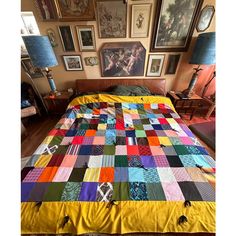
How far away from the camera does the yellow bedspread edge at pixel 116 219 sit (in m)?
0.77

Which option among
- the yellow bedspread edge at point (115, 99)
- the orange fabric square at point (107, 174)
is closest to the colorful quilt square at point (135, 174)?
the orange fabric square at point (107, 174)

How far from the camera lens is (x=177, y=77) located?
2.42 metres

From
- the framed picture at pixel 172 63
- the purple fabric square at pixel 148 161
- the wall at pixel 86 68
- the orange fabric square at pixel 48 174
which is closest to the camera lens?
the orange fabric square at pixel 48 174

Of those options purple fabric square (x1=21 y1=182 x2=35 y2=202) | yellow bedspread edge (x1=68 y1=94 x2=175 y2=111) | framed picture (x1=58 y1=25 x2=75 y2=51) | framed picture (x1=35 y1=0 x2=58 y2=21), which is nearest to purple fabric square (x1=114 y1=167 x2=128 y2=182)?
purple fabric square (x1=21 y1=182 x2=35 y2=202)

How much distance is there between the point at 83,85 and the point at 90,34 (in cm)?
86

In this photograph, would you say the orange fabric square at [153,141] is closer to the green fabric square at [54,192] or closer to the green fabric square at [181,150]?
the green fabric square at [181,150]

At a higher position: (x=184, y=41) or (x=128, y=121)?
(x=184, y=41)

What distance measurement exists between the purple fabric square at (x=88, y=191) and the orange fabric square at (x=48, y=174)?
0.28 meters

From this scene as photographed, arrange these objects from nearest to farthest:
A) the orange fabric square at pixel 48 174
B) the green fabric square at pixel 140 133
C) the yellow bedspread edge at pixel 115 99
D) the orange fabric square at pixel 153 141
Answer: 1. the orange fabric square at pixel 48 174
2. the orange fabric square at pixel 153 141
3. the green fabric square at pixel 140 133
4. the yellow bedspread edge at pixel 115 99

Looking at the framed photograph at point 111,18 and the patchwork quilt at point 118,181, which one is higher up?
the framed photograph at point 111,18

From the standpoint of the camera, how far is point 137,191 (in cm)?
89
